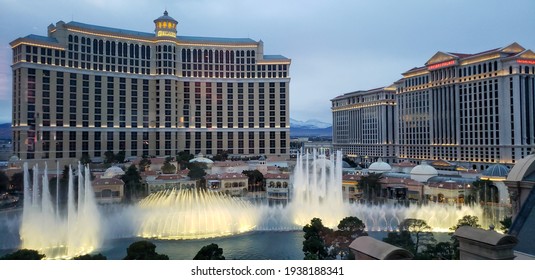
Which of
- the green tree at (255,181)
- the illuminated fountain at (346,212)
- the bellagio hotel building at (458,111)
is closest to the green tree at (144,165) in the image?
the green tree at (255,181)

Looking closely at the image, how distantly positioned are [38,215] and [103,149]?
73.3 ft

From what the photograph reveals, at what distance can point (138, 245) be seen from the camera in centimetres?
864

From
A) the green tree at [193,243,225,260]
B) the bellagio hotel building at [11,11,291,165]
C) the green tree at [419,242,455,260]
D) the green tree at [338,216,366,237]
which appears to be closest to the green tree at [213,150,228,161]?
the bellagio hotel building at [11,11,291,165]

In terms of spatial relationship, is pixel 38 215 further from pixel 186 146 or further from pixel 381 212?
pixel 186 146

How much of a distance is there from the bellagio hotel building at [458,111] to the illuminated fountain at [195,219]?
21.7 metres

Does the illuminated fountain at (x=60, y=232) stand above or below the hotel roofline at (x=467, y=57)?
below

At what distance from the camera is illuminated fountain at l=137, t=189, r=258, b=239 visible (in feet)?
41.5

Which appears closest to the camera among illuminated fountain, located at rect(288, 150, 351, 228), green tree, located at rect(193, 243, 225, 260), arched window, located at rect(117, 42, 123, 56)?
green tree, located at rect(193, 243, 225, 260)

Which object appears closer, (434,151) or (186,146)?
(434,151)

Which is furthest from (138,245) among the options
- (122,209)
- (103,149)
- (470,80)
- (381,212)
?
(470,80)

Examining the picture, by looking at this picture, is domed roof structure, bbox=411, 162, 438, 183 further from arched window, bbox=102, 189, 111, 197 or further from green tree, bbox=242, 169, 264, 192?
arched window, bbox=102, 189, 111, 197

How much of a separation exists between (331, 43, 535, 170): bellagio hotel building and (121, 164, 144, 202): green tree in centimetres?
2475

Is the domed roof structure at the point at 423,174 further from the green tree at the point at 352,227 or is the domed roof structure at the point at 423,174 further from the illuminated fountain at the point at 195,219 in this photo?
the green tree at the point at 352,227

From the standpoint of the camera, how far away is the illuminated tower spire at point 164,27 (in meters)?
36.4
